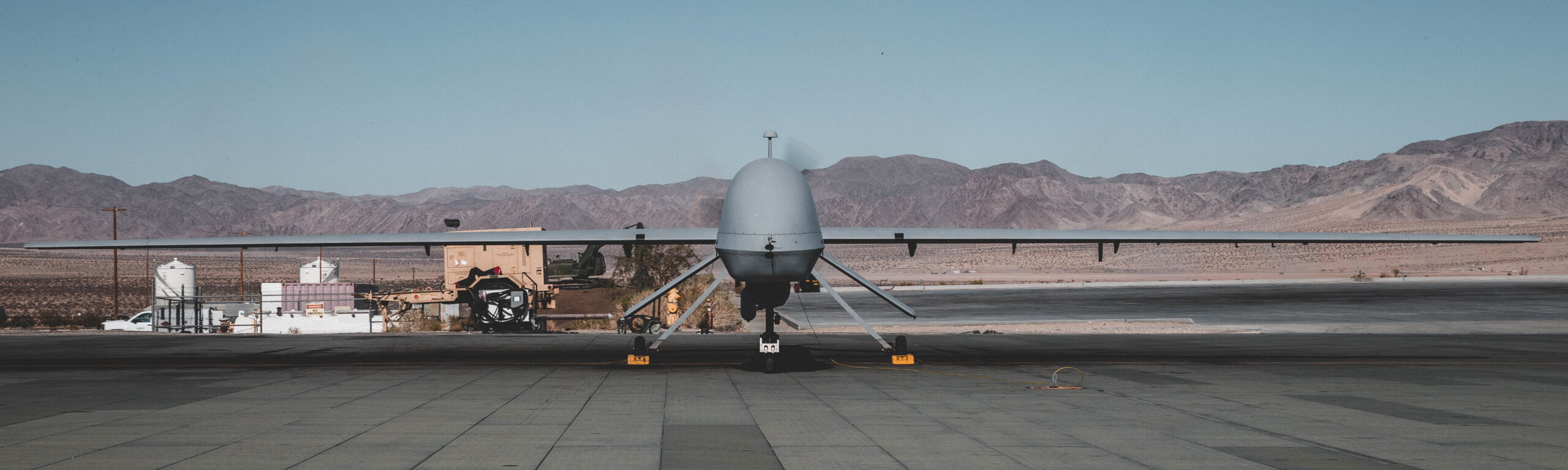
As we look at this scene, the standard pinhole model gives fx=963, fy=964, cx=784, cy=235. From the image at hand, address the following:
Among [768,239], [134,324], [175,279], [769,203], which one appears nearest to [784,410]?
[768,239]

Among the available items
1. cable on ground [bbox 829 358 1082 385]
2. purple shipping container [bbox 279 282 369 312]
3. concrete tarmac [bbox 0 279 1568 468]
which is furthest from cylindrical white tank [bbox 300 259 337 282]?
cable on ground [bbox 829 358 1082 385]

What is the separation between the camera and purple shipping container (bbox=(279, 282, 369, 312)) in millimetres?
48406

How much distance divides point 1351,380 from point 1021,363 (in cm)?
665

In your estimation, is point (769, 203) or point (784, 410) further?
point (769, 203)

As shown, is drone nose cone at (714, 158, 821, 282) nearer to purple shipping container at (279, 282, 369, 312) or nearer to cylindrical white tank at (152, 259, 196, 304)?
purple shipping container at (279, 282, 369, 312)

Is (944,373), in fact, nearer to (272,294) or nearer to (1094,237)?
(1094,237)

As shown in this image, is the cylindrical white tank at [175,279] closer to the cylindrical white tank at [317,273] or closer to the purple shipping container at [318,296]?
the cylindrical white tank at [317,273]

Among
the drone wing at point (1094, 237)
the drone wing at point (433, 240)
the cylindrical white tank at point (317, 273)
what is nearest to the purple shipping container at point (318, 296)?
the cylindrical white tank at point (317, 273)

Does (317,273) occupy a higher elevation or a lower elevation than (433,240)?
lower

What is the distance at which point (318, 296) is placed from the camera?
162 feet

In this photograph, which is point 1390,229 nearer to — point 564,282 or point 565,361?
point 564,282

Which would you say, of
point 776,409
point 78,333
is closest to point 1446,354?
point 776,409

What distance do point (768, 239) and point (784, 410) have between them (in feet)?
12.8

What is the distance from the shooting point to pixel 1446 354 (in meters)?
24.8
